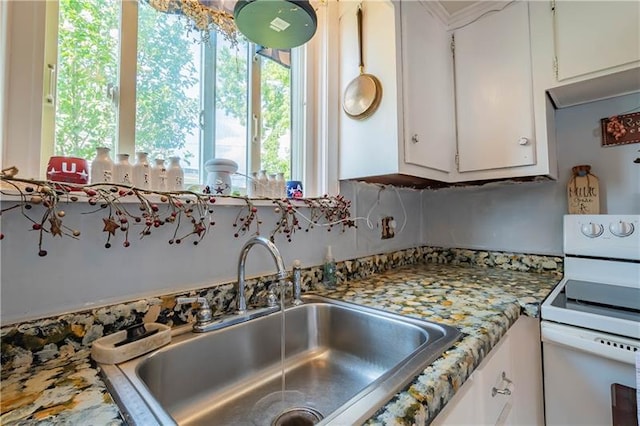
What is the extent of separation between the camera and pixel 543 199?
5.11ft

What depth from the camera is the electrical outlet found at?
1649 millimetres

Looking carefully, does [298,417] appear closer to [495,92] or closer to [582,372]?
[582,372]

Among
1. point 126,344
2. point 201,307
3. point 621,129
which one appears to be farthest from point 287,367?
point 621,129

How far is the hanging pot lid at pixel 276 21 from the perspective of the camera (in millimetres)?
777

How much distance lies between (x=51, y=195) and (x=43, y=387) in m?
0.37

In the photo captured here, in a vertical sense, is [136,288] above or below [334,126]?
below

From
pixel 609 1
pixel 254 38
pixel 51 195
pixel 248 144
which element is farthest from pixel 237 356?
pixel 609 1

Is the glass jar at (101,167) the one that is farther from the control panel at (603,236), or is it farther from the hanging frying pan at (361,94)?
the control panel at (603,236)

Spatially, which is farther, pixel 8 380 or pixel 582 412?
pixel 582 412

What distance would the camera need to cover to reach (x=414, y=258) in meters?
1.89

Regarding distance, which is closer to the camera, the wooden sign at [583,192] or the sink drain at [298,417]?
the sink drain at [298,417]

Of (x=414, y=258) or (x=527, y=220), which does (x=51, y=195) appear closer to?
(x=414, y=258)

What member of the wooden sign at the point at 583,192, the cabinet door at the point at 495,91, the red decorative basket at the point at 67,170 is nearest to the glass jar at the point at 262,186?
the red decorative basket at the point at 67,170

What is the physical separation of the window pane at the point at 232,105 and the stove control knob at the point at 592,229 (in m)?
1.51
